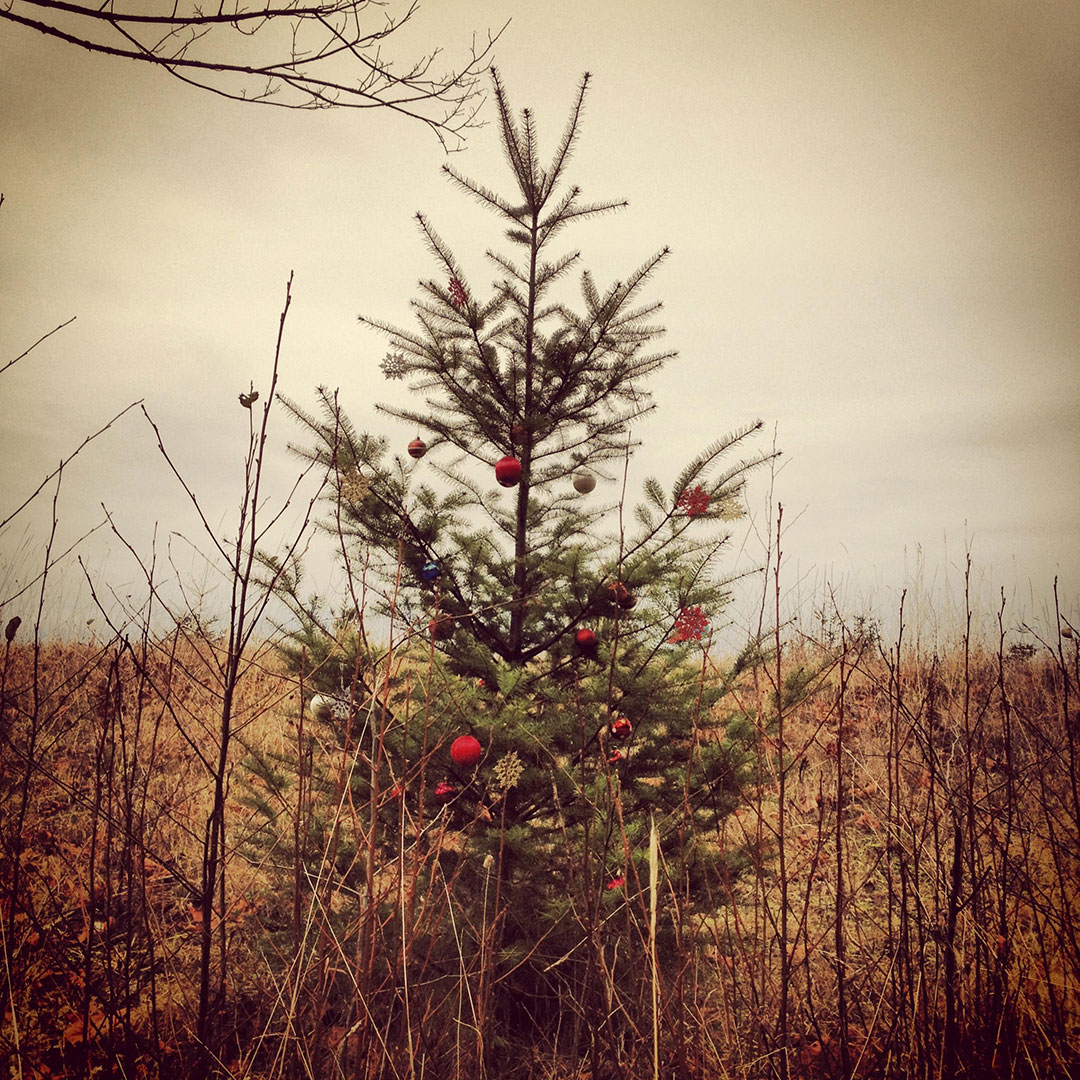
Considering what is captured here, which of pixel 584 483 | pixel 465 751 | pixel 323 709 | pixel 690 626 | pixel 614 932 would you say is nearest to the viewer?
pixel 465 751

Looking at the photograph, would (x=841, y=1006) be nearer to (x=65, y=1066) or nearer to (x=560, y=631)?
(x=560, y=631)

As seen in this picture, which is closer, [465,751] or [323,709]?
[465,751]

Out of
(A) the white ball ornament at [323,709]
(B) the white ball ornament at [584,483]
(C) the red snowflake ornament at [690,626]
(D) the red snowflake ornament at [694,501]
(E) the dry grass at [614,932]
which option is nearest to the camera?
(E) the dry grass at [614,932]

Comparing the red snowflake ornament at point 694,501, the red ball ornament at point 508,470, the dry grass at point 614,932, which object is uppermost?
the red ball ornament at point 508,470

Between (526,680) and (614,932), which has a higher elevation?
(526,680)

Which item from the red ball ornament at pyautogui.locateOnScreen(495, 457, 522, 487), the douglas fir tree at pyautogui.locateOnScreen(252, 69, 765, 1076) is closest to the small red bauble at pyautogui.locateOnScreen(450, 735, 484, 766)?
the douglas fir tree at pyautogui.locateOnScreen(252, 69, 765, 1076)

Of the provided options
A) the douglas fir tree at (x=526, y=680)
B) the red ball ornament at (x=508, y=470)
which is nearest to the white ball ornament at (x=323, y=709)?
the douglas fir tree at (x=526, y=680)

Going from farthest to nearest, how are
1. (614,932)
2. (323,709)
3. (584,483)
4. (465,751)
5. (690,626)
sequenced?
1. (614,932)
2. (584,483)
3. (323,709)
4. (690,626)
5. (465,751)

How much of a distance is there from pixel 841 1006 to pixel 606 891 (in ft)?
3.45

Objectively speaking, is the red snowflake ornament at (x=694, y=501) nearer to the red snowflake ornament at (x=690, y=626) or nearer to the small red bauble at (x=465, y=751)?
the red snowflake ornament at (x=690, y=626)

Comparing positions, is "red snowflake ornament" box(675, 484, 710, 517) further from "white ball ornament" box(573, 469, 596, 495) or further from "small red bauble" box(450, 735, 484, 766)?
"small red bauble" box(450, 735, 484, 766)

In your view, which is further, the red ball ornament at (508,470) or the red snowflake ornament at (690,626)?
the red ball ornament at (508,470)

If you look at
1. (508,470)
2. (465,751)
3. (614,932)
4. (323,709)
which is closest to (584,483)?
(508,470)

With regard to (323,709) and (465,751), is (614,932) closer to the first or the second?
(465,751)
